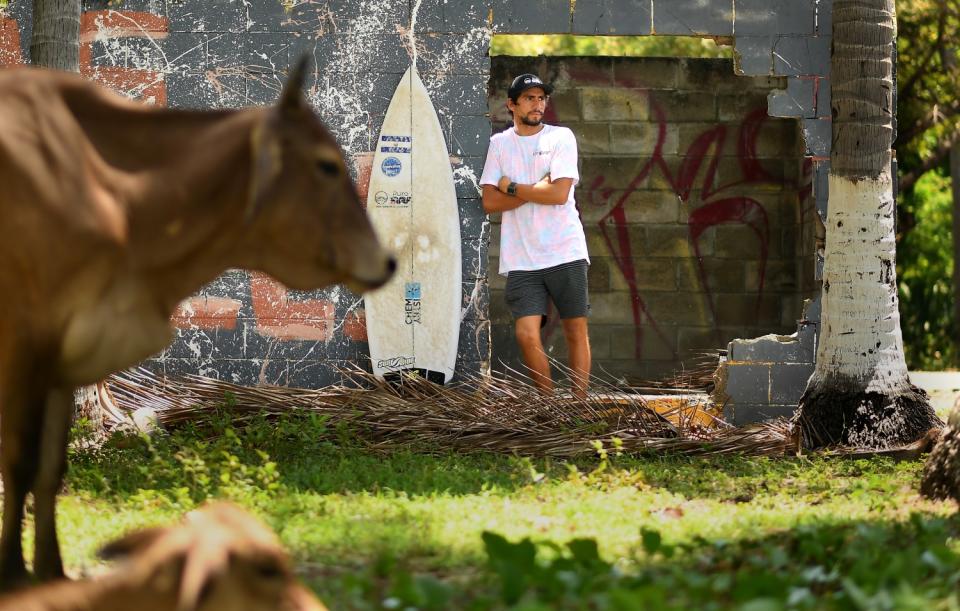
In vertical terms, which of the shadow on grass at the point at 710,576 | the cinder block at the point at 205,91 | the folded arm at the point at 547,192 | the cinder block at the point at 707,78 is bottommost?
the shadow on grass at the point at 710,576

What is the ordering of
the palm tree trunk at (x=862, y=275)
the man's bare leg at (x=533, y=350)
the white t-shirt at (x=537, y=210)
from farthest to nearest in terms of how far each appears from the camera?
the white t-shirt at (x=537, y=210), the man's bare leg at (x=533, y=350), the palm tree trunk at (x=862, y=275)

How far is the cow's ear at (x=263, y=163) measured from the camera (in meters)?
3.38

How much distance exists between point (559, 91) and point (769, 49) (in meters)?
2.88

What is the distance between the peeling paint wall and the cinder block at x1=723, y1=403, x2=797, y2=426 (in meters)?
1.50

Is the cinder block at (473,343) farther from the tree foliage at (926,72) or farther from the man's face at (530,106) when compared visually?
the tree foliage at (926,72)

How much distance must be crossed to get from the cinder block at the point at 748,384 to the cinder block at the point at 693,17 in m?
1.96

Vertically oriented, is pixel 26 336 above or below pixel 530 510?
above

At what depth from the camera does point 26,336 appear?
340 centimetres

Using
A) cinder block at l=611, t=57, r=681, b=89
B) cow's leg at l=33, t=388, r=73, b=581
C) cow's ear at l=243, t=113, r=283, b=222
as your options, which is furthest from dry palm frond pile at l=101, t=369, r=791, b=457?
cinder block at l=611, t=57, r=681, b=89

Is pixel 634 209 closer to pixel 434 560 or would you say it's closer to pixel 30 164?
pixel 434 560

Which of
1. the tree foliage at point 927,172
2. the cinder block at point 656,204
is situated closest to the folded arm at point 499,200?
the cinder block at point 656,204

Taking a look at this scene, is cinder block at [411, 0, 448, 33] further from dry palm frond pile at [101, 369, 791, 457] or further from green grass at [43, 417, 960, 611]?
green grass at [43, 417, 960, 611]

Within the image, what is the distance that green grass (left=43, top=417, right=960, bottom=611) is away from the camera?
11.5ft

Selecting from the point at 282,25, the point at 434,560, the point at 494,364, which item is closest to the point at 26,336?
the point at 434,560
